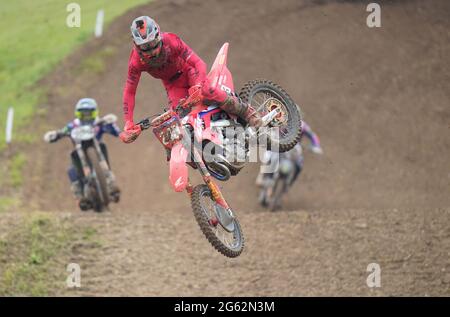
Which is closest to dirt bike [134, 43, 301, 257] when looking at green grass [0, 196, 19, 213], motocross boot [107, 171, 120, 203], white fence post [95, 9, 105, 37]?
motocross boot [107, 171, 120, 203]

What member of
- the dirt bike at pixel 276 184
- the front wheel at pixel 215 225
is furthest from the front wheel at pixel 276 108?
the dirt bike at pixel 276 184

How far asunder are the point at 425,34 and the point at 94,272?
14.7 metres

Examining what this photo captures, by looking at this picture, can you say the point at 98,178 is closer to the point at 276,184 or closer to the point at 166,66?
the point at 276,184

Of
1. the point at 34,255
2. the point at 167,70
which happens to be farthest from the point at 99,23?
the point at 167,70

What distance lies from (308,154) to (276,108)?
1526 cm

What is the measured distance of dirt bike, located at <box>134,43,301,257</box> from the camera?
10.8 metres

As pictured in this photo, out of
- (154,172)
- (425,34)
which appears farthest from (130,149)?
(425,34)

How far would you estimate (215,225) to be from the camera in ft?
36.4

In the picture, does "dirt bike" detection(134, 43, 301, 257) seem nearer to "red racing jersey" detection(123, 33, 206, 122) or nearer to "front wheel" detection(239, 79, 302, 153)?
"red racing jersey" detection(123, 33, 206, 122)

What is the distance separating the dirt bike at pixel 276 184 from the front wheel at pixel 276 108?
1092 cm

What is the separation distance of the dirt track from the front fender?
7.77 metres

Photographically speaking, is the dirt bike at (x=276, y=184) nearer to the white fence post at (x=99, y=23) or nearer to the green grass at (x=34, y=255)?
the green grass at (x=34, y=255)

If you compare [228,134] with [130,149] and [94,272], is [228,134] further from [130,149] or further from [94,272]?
[130,149]

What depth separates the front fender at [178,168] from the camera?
1079cm
